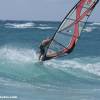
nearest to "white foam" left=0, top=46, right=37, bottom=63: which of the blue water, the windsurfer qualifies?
the blue water

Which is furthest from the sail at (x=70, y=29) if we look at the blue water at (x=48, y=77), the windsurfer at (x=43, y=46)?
the blue water at (x=48, y=77)

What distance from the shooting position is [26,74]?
2078 cm

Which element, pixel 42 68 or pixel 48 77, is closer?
pixel 48 77

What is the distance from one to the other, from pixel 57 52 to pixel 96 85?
1.89 meters

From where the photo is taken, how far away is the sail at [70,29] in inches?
722

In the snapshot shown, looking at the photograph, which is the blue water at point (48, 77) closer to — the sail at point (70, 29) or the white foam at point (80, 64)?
the white foam at point (80, 64)

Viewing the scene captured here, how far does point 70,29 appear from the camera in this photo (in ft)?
63.3

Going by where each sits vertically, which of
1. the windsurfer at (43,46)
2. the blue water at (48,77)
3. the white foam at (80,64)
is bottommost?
the white foam at (80,64)

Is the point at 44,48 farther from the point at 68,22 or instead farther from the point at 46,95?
the point at 46,95

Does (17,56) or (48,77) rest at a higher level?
(48,77)

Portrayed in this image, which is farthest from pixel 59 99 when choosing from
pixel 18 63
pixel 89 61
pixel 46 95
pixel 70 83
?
pixel 89 61

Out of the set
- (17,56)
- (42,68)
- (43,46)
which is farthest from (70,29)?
(17,56)

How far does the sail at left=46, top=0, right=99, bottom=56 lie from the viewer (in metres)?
18.3

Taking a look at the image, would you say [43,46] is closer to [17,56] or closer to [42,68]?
[42,68]
